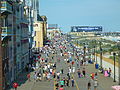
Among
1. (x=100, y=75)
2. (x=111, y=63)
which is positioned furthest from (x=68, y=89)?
(x=111, y=63)

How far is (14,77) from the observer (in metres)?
38.3

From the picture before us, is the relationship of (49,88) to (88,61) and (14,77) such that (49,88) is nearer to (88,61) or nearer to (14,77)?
(14,77)

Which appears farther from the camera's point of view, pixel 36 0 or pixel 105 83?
pixel 36 0

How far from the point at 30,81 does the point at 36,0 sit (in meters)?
151

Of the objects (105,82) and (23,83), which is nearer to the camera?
(23,83)

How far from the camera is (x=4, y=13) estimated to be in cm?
3225

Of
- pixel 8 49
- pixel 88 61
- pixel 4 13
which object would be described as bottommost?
pixel 88 61

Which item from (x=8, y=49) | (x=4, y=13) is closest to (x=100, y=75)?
(x=8, y=49)

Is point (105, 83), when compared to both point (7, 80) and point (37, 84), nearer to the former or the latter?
point (37, 84)

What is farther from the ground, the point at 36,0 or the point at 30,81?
the point at 36,0

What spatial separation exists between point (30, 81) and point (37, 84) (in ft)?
6.17

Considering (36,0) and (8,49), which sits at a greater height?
(36,0)

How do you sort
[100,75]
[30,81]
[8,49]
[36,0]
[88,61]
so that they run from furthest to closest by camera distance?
1. [36,0]
2. [88,61]
3. [100,75]
4. [30,81]
5. [8,49]

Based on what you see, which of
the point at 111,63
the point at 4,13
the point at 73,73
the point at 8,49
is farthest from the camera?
the point at 111,63
